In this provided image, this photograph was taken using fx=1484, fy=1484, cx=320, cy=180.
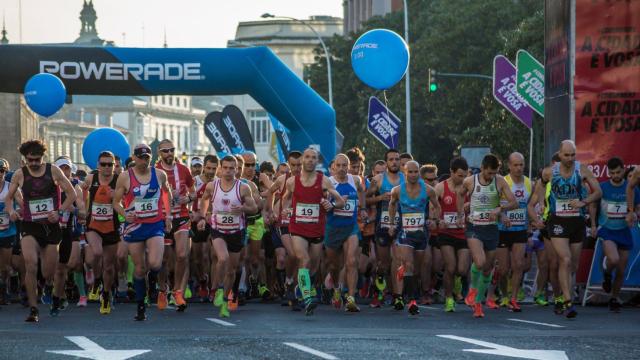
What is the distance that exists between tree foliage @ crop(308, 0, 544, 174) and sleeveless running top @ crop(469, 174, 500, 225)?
99.9 ft

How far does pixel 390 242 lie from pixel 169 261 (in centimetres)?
279

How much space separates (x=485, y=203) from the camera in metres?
16.8

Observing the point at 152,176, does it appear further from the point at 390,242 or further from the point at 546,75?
the point at 546,75

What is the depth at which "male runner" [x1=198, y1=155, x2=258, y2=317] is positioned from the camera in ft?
54.6

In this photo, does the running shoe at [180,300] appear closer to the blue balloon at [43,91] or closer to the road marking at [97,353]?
the road marking at [97,353]

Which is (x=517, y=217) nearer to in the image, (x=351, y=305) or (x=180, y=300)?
(x=351, y=305)

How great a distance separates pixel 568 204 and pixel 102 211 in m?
5.36

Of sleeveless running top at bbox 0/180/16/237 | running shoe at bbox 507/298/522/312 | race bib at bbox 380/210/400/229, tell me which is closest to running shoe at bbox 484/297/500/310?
running shoe at bbox 507/298/522/312

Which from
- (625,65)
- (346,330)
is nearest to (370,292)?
(625,65)

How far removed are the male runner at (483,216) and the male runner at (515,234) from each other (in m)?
0.19

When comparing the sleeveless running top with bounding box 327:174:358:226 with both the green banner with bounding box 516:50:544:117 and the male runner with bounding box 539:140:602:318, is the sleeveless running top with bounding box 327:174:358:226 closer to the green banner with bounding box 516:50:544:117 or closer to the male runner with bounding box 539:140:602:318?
the male runner with bounding box 539:140:602:318

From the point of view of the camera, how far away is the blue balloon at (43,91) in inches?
864

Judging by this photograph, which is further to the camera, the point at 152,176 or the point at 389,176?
the point at 389,176

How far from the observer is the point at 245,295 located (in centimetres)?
2002
